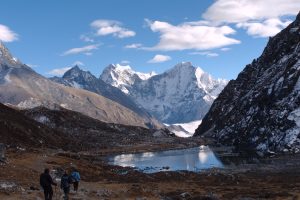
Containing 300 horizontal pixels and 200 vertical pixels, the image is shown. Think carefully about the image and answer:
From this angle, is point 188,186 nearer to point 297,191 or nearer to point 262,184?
point 262,184

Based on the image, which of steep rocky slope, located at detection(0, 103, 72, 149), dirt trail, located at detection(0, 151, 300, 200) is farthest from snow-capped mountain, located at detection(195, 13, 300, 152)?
steep rocky slope, located at detection(0, 103, 72, 149)

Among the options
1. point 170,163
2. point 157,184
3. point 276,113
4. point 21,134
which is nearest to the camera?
point 157,184

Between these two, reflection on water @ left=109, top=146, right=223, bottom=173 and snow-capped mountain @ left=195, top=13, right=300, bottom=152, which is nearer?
reflection on water @ left=109, top=146, right=223, bottom=173

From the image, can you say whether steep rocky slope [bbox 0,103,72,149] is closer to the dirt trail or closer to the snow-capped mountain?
the dirt trail

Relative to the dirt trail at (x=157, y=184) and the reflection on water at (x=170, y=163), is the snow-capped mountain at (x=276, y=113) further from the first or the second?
the dirt trail at (x=157, y=184)

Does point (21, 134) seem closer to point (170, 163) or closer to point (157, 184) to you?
point (170, 163)

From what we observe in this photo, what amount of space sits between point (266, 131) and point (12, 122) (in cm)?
7219

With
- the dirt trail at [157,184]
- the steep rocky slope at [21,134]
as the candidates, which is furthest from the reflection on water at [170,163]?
the dirt trail at [157,184]

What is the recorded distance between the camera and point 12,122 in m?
143

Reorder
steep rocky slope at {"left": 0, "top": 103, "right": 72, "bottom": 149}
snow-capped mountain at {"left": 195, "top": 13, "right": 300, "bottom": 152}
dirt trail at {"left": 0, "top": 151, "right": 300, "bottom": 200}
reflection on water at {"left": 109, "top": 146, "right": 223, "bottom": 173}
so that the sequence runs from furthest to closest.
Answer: snow-capped mountain at {"left": 195, "top": 13, "right": 300, "bottom": 152}
steep rocky slope at {"left": 0, "top": 103, "right": 72, "bottom": 149}
reflection on water at {"left": 109, "top": 146, "right": 223, "bottom": 173}
dirt trail at {"left": 0, "top": 151, "right": 300, "bottom": 200}

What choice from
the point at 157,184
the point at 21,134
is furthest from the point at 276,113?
the point at 157,184

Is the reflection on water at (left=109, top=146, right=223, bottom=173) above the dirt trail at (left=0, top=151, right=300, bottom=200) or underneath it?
above

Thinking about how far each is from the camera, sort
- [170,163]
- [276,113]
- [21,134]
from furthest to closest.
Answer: [276,113] → [21,134] → [170,163]

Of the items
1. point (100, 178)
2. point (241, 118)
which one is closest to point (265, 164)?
point (100, 178)
